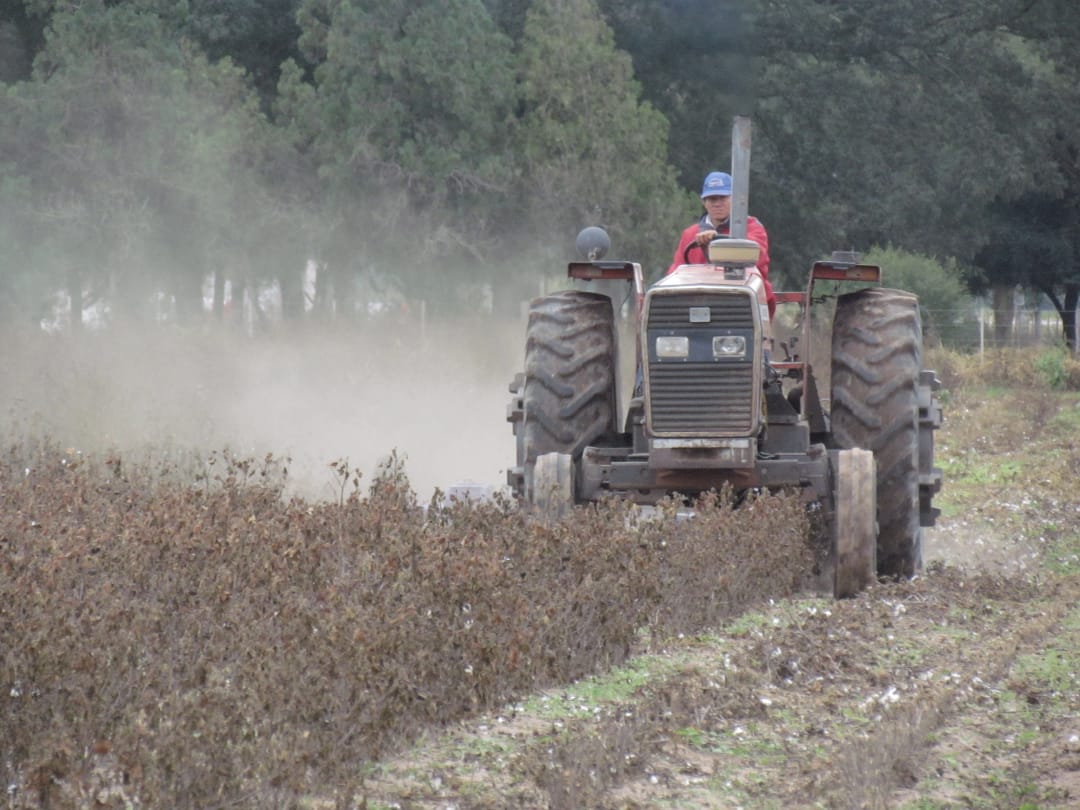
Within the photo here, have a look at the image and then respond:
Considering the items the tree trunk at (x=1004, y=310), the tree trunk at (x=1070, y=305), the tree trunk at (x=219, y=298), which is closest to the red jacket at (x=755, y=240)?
the tree trunk at (x=219, y=298)

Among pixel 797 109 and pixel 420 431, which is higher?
pixel 797 109

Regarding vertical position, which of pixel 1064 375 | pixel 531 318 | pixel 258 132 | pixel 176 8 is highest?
pixel 176 8

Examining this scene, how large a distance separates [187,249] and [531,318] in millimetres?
16132

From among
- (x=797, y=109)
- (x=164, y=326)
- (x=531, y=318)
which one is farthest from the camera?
(x=797, y=109)

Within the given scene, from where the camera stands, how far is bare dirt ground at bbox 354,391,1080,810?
562 cm

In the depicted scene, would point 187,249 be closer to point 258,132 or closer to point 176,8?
point 258,132

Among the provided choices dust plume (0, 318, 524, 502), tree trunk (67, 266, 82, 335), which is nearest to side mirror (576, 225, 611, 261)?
dust plume (0, 318, 524, 502)

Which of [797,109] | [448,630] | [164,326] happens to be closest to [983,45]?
[797,109]

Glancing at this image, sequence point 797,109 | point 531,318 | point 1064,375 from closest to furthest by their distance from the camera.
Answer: point 531,318 → point 1064,375 → point 797,109

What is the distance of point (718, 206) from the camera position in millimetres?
10898

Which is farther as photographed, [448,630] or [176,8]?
[176,8]

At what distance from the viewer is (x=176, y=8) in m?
26.6

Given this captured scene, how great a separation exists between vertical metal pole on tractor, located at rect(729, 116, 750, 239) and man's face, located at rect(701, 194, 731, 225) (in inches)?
40.5

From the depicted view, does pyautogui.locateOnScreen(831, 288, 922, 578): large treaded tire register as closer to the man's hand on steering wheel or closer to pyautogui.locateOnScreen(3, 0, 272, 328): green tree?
the man's hand on steering wheel
